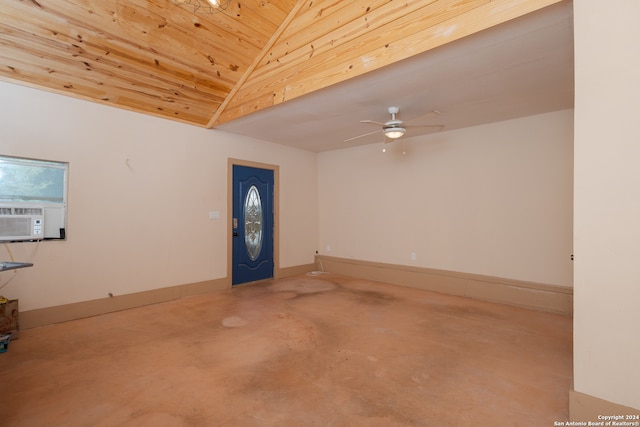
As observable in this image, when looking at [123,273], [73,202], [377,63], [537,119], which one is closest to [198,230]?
[123,273]

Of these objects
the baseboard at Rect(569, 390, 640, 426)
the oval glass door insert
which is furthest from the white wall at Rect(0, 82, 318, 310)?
the baseboard at Rect(569, 390, 640, 426)

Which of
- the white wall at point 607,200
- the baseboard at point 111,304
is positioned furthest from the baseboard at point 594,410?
the baseboard at point 111,304

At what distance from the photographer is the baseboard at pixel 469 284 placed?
400 centimetres

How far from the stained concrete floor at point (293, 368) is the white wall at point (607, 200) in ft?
1.75

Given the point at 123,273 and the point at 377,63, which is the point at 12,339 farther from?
the point at 377,63

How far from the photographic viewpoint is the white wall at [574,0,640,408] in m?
1.68

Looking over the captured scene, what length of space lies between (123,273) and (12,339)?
3.92 feet

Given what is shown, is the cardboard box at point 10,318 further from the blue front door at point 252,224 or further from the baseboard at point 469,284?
the baseboard at point 469,284

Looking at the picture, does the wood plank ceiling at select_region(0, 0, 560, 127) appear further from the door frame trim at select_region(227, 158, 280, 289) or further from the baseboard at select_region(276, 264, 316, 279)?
the baseboard at select_region(276, 264, 316, 279)

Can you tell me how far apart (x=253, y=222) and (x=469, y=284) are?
3.79m

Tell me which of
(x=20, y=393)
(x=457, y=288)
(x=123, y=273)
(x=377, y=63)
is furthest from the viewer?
(x=457, y=288)

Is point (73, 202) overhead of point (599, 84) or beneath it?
beneath

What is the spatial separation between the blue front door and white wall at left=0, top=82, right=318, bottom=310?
26 centimetres

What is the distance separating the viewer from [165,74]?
372cm
